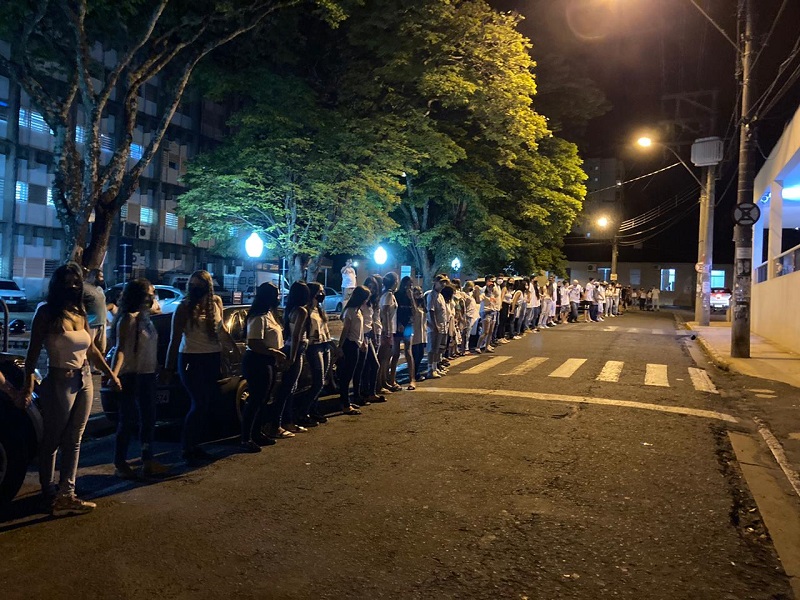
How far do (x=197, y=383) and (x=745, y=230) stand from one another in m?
12.6

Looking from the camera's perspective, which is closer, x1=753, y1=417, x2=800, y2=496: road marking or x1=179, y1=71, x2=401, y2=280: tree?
x1=753, y1=417, x2=800, y2=496: road marking

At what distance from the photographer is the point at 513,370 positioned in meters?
12.8

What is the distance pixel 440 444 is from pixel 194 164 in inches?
773

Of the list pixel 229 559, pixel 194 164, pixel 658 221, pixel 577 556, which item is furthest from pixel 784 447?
pixel 658 221

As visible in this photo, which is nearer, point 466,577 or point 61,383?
point 466,577

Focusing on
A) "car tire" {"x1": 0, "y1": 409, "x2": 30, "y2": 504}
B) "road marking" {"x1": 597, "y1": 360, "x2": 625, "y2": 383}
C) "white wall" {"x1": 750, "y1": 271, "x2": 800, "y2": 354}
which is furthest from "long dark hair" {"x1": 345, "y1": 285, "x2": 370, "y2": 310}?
"white wall" {"x1": 750, "y1": 271, "x2": 800, "y2": 354}

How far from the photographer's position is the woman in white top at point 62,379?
470 centimetres

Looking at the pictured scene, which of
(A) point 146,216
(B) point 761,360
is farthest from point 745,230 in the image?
(A) point 146,216

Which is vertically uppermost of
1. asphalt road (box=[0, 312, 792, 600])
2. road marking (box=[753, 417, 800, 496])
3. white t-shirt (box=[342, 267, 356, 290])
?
white t-shirt (box=[342, 267, 356, 290])

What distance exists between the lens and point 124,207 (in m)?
41.0

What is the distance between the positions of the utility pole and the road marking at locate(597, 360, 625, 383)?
2869 mm

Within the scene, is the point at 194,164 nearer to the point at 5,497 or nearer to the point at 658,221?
the point at 5,497

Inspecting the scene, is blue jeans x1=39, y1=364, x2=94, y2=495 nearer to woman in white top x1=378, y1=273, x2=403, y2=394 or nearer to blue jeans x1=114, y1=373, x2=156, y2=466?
blue jeans x1=114, y1=373, x2=156, y2=466

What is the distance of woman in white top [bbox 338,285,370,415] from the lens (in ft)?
28.5
